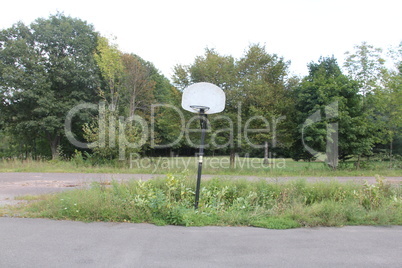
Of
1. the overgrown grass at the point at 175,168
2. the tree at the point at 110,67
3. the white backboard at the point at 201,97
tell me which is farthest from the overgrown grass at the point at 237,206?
the tree at the point at 110,67

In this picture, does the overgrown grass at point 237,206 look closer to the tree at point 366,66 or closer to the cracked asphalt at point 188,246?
the cracked asphalt at point 188,246

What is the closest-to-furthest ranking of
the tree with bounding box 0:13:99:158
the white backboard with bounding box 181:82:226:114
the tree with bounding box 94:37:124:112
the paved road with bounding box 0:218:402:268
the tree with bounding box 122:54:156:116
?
the paved road with bounding box 0:218:402:268 < the white backboard with bounding box 181:82:226:114 < the tree with bounding box 0:13:99:158 < the tree with bounding box 94:37:124:112 < the tree with bounding box 122:54:156:116

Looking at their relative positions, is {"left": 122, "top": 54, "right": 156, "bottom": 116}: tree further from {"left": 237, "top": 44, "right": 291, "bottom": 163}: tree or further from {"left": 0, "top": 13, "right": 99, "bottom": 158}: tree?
{"left": 237, "top": 44, "right": 291, "bottom": 163}: tree

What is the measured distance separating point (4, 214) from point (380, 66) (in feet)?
71.4

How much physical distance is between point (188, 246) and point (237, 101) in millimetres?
12164

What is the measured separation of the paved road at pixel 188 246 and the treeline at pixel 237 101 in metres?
10.5

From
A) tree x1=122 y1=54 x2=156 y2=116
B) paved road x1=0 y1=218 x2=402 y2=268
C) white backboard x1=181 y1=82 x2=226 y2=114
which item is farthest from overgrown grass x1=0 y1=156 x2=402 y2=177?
tree x1=122 y1=54 x2=156 y2=116

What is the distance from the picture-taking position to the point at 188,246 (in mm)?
4125

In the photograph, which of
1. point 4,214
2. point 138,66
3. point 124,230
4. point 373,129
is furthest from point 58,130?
point 373,129

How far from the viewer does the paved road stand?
142 inches

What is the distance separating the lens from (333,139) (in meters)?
15.2

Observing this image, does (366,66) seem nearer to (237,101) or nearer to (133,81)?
(237,101)

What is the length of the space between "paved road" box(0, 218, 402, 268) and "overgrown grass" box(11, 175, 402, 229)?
0.30 meters

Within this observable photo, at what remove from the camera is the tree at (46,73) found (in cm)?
1997
